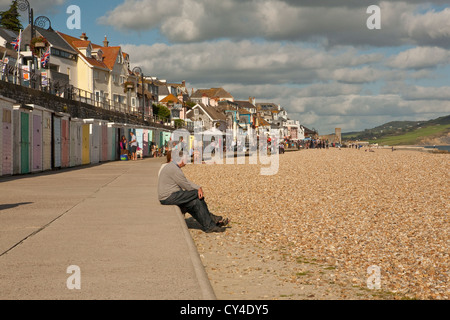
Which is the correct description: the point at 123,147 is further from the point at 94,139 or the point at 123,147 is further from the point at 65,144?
the point at 65,144

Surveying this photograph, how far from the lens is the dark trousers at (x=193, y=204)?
9242 mm

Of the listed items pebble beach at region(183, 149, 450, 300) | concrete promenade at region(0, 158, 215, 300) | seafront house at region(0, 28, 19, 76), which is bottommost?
pebble beach at region(183, 149, 450, 300)

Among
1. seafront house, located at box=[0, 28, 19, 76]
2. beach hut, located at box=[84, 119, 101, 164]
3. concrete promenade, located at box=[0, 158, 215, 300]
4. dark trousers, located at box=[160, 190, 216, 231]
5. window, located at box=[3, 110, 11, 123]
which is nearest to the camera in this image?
concrete promenade, located at box=[0, 158, 215, 300]

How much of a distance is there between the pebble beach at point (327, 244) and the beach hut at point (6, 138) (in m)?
7.05

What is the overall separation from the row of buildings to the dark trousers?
13.4 metres

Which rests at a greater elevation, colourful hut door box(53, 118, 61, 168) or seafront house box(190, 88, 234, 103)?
seafront house box(190, 88, 234, 103)

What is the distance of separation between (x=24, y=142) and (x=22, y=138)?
0.77 ft

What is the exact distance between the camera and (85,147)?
92.5ft

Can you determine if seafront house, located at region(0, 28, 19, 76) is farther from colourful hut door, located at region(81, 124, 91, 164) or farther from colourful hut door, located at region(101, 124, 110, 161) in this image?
colourful hut door, located at region(81, 124, 91, 164)

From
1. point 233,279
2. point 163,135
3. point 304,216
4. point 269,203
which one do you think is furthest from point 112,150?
point 233,279

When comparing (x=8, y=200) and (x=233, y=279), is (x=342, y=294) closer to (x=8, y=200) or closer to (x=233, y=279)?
(x=233, y=279)

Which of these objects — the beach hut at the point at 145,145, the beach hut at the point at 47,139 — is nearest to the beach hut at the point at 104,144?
the beach hut at the point at 145,145

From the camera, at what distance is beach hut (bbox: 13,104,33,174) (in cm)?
1877

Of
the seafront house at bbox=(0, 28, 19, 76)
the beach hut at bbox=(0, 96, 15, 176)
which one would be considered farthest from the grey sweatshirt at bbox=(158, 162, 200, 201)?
the seafront house at bbox=(0, 28, 19, 76)
